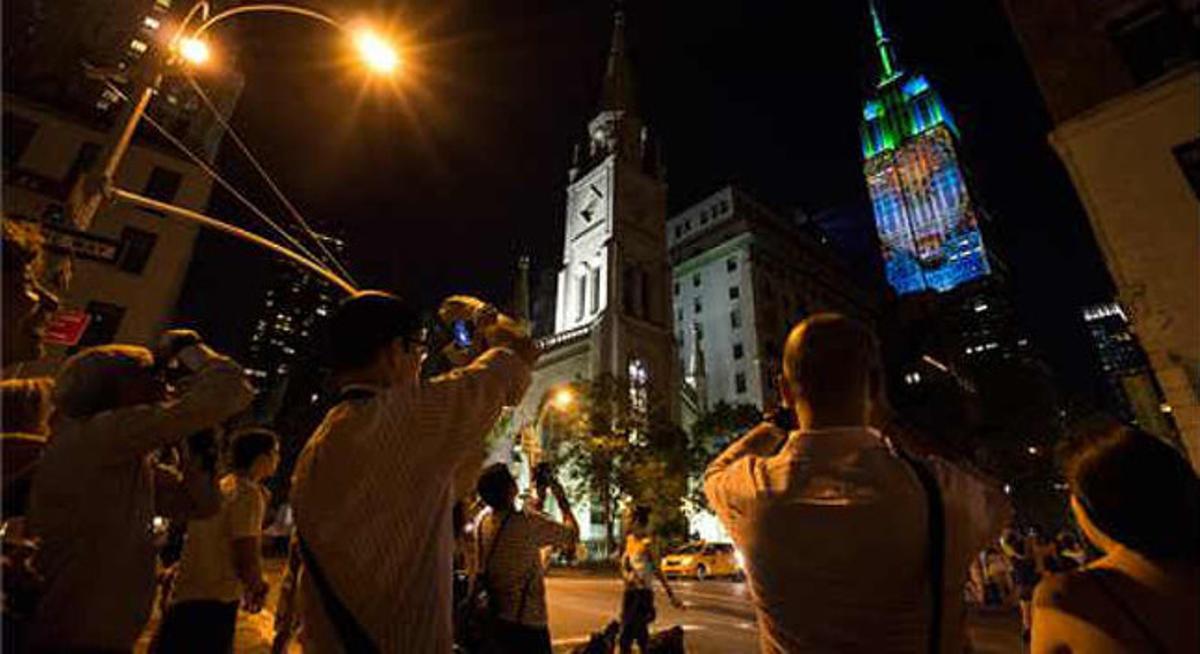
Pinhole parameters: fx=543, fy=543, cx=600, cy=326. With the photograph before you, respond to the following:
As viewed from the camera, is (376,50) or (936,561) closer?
(936,561)

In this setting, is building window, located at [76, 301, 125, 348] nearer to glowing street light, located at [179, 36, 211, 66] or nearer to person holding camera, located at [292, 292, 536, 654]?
glowing street light, located at [179, 36, 211, 66]

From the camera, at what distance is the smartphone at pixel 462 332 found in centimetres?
256

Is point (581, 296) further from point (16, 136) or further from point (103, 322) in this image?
point (16, 136)

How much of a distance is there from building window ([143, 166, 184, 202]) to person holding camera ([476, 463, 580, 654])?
2989cm

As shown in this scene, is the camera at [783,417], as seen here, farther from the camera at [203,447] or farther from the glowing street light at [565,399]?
the glowing street light at [565,399]

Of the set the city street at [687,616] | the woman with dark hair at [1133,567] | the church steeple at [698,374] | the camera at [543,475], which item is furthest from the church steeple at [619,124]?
the woman with dark hair at [1133,567]

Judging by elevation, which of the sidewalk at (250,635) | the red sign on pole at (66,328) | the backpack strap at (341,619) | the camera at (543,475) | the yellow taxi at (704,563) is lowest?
the sidewalk at (250,635)

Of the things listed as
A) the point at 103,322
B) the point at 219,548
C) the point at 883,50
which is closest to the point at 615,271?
the point at 103,322

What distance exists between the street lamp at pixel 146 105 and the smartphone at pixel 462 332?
19.5 feet

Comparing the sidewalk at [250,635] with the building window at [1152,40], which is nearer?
the sidewalk at [250,635]

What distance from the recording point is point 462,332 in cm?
275

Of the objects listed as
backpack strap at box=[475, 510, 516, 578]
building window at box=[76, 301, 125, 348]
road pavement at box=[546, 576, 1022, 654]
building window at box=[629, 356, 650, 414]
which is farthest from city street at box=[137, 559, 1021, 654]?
building window at box=[629, 356, 650, 414]

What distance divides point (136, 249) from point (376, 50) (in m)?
23.9

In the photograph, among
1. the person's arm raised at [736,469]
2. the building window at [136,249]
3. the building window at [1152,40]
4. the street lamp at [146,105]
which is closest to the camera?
the person's arm raised at [736,469]
